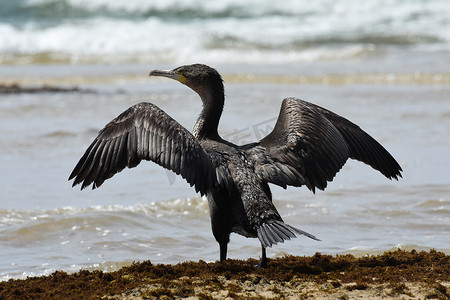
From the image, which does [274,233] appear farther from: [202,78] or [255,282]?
[202,78]

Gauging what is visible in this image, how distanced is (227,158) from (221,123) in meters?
6.48

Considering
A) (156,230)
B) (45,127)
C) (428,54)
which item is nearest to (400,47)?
(428,54)

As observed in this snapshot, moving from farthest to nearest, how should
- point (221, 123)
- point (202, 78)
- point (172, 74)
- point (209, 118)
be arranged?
point (221, 123) → point (172, 74) → point (202, 78) → point (209, 118)

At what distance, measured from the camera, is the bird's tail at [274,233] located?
13.9ft

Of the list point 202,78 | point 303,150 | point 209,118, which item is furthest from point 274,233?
point 202,78

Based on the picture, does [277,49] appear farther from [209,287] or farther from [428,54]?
[209,287]

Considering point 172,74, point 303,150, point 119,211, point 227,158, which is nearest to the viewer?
point 227,158

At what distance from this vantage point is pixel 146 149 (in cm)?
468

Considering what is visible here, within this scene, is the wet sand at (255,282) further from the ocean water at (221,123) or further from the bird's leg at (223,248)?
the ocean water at (221,123)

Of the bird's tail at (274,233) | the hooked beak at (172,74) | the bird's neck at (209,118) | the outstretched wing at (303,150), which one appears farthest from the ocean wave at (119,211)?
the bird's tail at (274,233)

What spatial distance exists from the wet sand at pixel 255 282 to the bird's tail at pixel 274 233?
254mm

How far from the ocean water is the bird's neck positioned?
113 centimetres

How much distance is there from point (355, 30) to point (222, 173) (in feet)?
86.1

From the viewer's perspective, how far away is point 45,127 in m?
11.1
